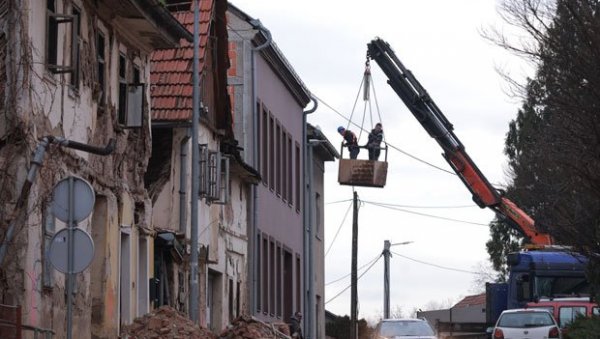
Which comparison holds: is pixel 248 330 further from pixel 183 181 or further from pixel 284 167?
pixel 284 167

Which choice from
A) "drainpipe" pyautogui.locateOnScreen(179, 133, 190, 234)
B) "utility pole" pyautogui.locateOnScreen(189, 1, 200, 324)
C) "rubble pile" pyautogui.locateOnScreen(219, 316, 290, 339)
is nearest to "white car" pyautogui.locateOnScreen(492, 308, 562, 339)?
"rubble pile" pyautogui.locateOnScreen(219, 316, 290, 339)

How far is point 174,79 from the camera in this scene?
31938mm

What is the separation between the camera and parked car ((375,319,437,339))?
121 feet

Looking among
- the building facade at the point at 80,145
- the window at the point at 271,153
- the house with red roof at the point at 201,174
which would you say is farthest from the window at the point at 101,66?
the window at the point at 271,153

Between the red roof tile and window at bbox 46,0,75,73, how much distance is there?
10.4 m

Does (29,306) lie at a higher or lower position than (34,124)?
lower

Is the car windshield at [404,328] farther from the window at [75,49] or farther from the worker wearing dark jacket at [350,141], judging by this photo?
the window at [75,49]

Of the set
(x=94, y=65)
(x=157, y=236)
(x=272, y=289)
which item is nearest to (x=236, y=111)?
(x=272, y=289)

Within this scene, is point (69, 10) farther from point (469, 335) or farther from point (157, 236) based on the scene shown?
point (469, 335)

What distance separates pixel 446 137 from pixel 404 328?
7.36 metres

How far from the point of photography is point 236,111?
41.3 meters

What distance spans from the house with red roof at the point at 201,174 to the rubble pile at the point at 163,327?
3195mm

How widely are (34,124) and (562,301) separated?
2351 centimetres

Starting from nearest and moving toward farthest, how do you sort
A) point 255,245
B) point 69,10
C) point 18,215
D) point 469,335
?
point 18,215, point 69,10, point 255,245, point 469,335
